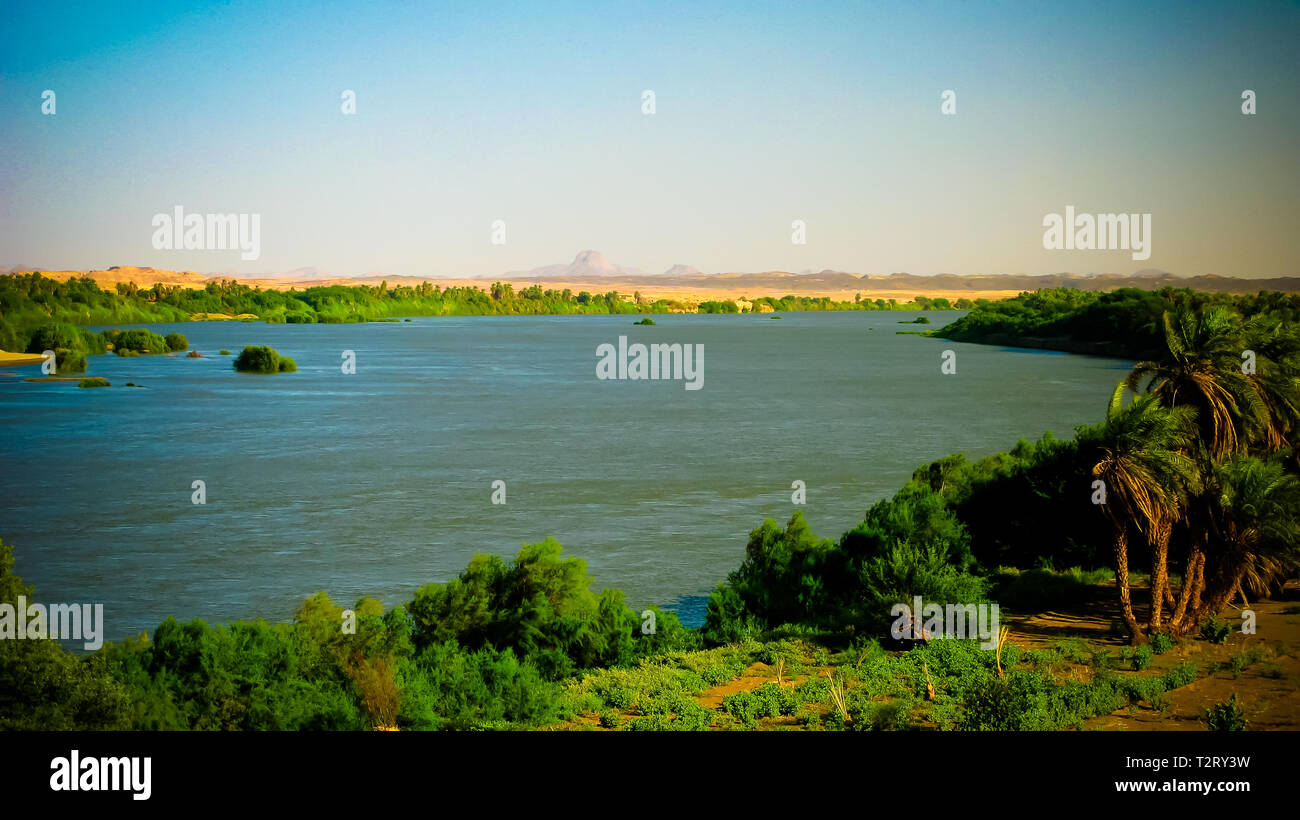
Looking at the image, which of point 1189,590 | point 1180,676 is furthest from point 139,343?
point 1180,676

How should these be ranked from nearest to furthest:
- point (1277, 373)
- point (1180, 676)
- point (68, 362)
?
1. point (1180, 676)
2. point (1277, 373)
3. point (68, 362)

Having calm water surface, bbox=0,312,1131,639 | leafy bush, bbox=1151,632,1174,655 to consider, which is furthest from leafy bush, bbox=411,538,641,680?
leafy bush, bbox=1151,632,1174,655

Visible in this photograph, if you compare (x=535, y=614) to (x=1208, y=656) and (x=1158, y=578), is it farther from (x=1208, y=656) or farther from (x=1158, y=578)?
(x=1208, y=656)

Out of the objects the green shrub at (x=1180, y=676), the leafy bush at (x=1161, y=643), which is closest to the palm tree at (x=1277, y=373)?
the leafy bush at (x=1161, y=643)

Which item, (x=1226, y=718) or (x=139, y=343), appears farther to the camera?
(x=139, y=343)
